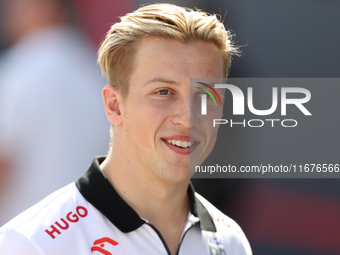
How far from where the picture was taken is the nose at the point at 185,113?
1449 millimetres

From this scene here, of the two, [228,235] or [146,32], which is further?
[228,235]

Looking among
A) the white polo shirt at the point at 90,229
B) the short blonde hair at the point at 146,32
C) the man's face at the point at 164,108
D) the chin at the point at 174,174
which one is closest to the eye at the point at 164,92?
the man's face at the point at 164,108

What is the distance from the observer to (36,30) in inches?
121

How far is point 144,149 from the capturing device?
4.87ft

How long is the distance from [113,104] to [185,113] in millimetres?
326

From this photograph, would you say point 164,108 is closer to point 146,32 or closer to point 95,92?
point 146,32

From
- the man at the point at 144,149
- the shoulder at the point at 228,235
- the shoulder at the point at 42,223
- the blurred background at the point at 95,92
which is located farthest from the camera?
the blurred background at the point at 95,92

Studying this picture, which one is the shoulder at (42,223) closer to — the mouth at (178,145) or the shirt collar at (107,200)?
the shirt collar at (107,200)

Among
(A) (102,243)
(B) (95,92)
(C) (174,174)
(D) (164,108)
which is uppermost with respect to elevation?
(B) (95,92)

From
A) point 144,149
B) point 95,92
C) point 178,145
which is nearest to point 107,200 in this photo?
point 144,149

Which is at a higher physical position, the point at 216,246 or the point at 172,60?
the point at 172,60

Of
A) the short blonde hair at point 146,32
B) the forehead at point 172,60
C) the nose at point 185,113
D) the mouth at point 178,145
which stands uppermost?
the short blonde hair at point 146,32

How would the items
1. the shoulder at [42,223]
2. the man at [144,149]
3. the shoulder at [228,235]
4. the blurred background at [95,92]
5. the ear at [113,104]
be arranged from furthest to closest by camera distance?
the blurred background at [95,92] < the shoulder at [228,235] < the ear at [113,104] < the man at [144,149] < the shoulder at [42,223]

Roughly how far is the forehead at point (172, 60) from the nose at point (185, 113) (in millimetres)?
77
